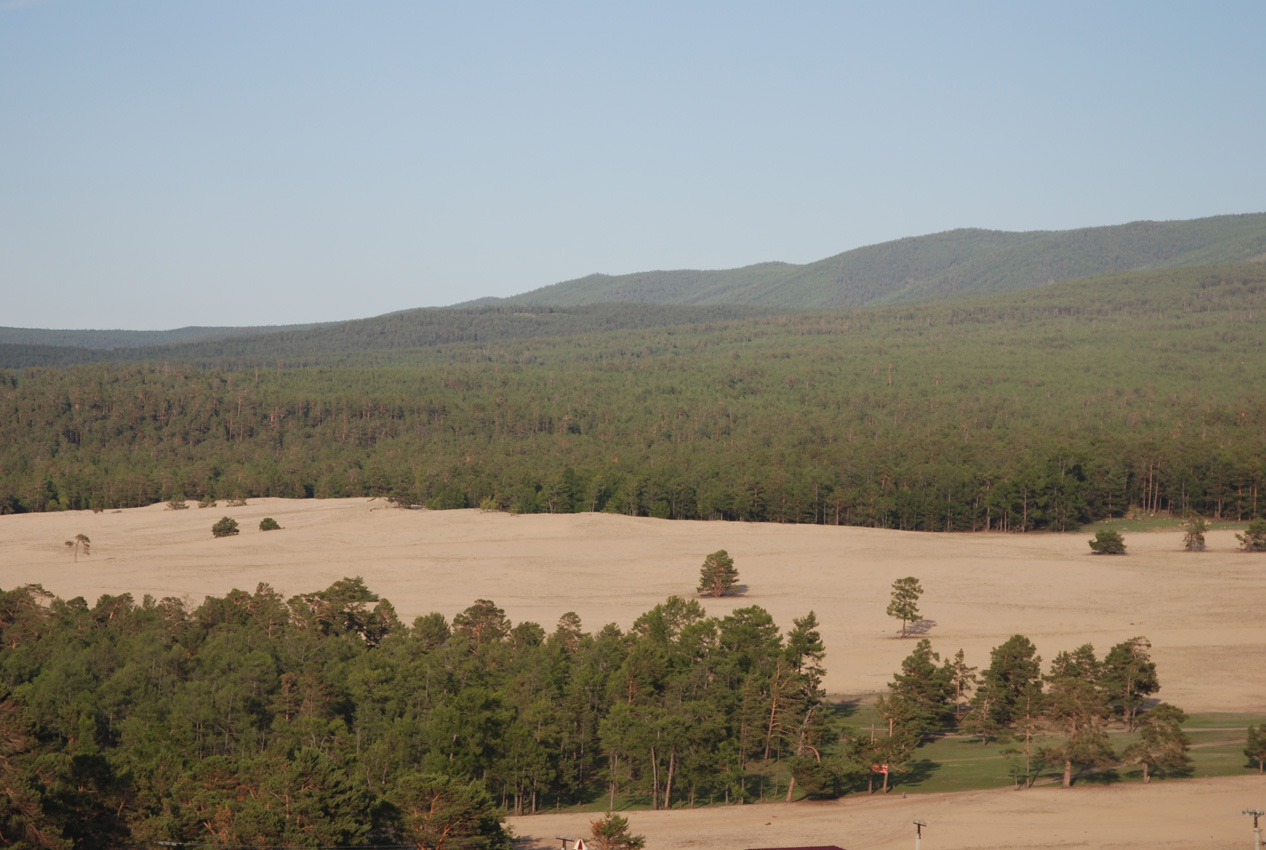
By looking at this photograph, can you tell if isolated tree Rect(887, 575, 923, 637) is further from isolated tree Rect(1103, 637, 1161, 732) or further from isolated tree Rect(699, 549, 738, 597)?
isolated tree Rect(1103, 637, 1161, 732)

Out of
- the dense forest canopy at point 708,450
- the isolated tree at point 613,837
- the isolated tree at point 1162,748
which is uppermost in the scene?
the dense forest canopy at point 708,450

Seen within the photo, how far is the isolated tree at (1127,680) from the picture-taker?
51344 millimetres

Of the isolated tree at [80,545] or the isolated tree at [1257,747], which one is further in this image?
the isolated tree at [80,545]

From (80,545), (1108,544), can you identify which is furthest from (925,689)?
(80,545)

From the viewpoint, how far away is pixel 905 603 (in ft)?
227

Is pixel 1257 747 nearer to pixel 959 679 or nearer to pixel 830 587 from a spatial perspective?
pixel 959 679

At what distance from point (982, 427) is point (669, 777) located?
414ft

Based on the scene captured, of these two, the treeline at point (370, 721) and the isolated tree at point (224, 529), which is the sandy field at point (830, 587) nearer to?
the isolated tree at point (224, 529)

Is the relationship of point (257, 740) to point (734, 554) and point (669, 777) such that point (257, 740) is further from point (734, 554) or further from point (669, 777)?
point (734, 554)

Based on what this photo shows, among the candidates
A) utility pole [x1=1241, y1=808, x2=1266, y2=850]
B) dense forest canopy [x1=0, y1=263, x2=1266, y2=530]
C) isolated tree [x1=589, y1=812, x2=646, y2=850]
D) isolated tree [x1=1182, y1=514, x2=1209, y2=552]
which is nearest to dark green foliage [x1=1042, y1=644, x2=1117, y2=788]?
utility pole [x1=1241, y1=808, x2=1266, y2=850]

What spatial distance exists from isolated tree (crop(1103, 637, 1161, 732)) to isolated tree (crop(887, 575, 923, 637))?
16.9m

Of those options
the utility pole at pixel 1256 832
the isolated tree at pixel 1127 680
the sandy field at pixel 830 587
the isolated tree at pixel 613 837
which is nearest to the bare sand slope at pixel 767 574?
the sandy field at pixel 830 587

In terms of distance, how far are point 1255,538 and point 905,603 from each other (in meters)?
39.7

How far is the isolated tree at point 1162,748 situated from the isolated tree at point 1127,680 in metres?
6.44
